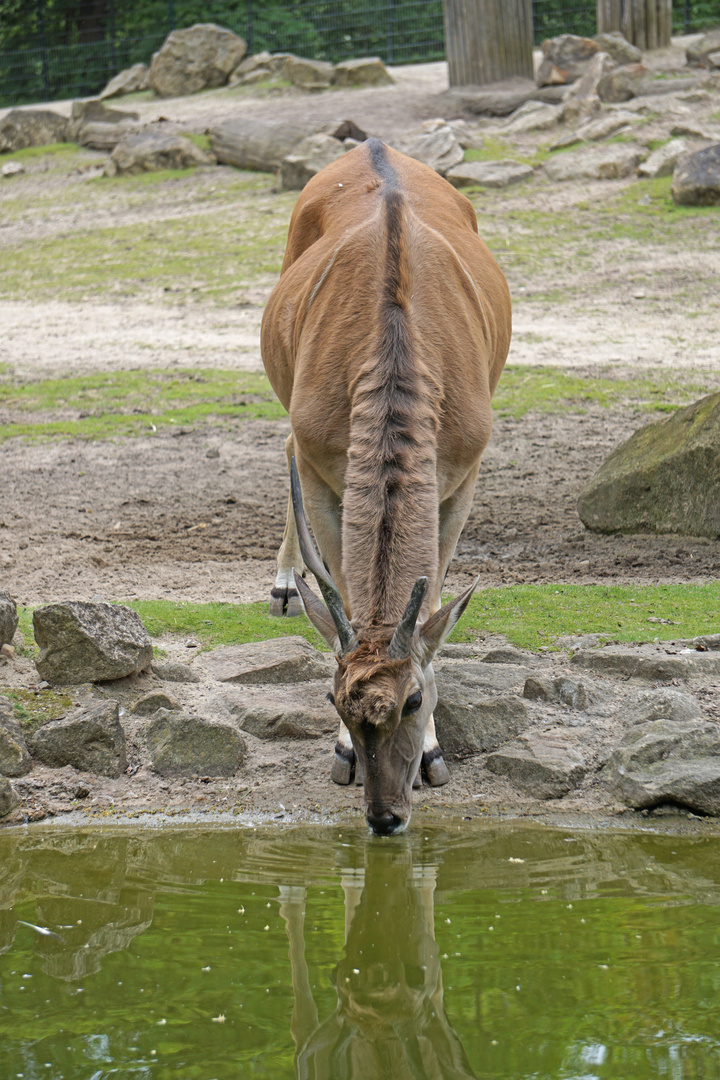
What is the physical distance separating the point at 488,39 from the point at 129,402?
11.9 metres

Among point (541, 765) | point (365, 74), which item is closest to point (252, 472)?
point (541, 765)

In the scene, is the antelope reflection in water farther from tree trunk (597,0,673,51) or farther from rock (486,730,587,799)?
tree trunk (597,0,673,51)

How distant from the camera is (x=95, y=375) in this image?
11.9 m

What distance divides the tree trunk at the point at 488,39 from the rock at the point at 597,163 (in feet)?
12.9

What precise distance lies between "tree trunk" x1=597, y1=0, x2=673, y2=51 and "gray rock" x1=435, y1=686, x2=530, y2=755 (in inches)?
708

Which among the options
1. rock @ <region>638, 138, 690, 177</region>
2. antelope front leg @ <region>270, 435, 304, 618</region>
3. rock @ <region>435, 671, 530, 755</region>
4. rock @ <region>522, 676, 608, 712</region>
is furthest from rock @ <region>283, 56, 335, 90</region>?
rock @ <region>435, 671, 530, 755</region>

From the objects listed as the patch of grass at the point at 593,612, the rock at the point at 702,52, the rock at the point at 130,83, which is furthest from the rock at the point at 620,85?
the patch of grass at the point at 593,612

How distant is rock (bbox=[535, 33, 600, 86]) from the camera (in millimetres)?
18906

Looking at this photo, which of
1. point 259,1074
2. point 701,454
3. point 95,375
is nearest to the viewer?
point 259,1074

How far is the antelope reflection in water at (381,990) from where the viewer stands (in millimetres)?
2820

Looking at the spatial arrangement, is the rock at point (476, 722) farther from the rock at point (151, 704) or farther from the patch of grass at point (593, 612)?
the rock at point (151, 704)

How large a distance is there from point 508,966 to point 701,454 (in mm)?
4177

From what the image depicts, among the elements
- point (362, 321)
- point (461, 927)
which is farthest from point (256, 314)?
point (461, 927)

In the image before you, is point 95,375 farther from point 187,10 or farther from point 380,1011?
point 187,10
